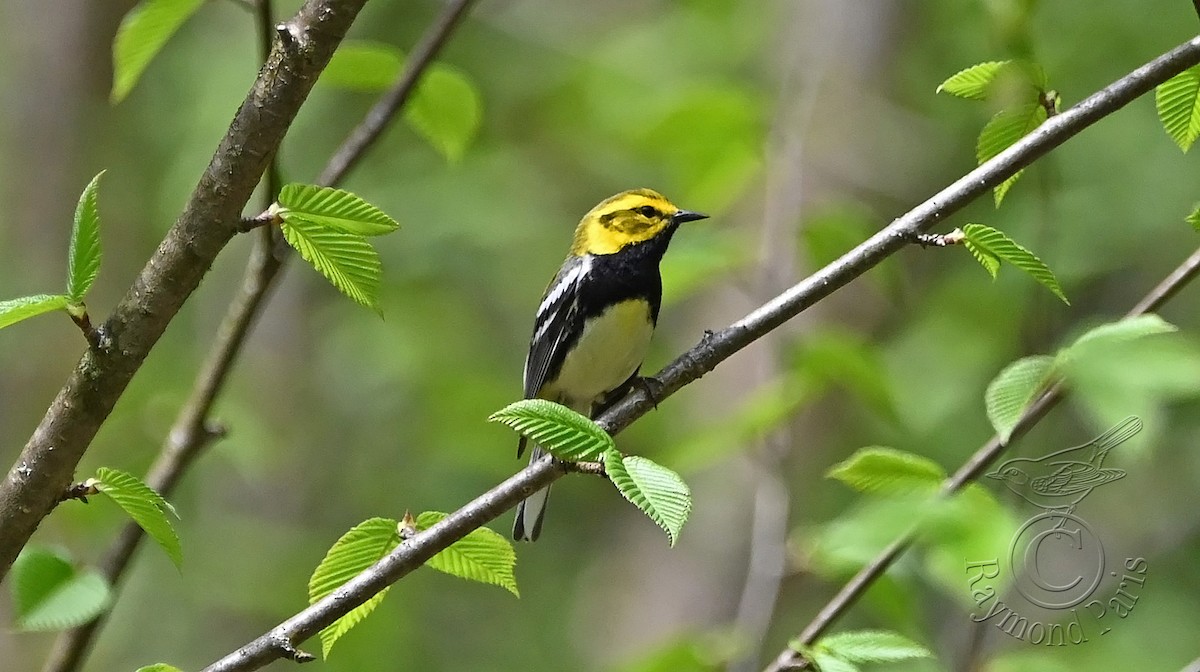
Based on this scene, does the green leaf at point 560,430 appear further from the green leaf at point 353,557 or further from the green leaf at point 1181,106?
the green leaf at point 1181,106

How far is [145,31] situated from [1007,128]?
1.72 metres

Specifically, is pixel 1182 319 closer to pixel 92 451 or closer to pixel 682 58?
pixel 682 58

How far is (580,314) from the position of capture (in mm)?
3545

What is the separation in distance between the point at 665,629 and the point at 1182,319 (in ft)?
8.90

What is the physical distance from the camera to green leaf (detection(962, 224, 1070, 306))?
1.67 meters

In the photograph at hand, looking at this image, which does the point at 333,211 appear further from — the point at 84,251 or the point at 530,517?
the point at 530,517

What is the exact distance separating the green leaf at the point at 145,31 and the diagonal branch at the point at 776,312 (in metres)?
1.24

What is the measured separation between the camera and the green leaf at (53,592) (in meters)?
1.80

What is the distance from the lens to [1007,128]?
6.21 feet

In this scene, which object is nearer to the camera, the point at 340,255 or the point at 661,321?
the point at 340,255

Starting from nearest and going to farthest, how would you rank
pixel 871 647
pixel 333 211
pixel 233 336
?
pixel 333 211 → pixel 871 647 → pixel 233 336

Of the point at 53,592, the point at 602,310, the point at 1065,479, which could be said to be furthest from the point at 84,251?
the point at 602,310

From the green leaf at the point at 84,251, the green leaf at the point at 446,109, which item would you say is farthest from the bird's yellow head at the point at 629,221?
the green leaf at the point at 84,251

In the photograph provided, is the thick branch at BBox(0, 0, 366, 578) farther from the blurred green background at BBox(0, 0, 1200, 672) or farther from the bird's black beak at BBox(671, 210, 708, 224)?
the bird's black beak at BBox(671, 210, 708, 224)
